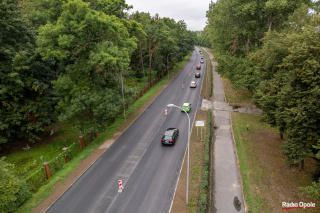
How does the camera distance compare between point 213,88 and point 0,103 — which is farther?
point 213,88

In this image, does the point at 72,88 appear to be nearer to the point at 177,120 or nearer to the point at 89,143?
the point at 89,143

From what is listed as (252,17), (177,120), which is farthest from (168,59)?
(177,120)

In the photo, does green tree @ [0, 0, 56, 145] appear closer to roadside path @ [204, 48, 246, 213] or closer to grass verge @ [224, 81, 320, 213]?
roadside path @ [204, 48, 246, 213]

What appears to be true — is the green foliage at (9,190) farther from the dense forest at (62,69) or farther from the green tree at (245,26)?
the green tree at (245,26)

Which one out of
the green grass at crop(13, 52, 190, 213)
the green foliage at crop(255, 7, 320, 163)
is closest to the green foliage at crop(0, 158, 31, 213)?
the green grass at crop(13, 52, 190, 213)

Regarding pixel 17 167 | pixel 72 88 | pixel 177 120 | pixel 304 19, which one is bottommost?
pixel 17 167

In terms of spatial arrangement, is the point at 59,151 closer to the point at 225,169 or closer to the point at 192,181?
the point at 192,181
